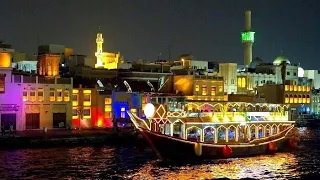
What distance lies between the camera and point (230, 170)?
144 ft

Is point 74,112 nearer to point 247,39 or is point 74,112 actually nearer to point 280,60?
point 280,60

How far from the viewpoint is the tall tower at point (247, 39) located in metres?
131

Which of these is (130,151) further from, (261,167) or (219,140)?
(261,167)

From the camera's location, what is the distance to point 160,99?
2963 inches

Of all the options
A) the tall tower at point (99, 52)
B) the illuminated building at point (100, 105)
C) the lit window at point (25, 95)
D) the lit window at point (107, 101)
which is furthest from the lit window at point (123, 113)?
the tall tower at point (99, 52)

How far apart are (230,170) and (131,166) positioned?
7.43m

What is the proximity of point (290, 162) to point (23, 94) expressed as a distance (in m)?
30.6

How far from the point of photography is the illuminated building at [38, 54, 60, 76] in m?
70.8

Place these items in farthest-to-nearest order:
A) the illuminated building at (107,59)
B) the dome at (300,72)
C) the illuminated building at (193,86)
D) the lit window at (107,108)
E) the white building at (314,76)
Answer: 1. the white building at (314,76)
2. the dome at (300,72)
3. the illuminated building at (107,59)
4. the illuminated building at (193,86)
5. the lit window at (107,108)

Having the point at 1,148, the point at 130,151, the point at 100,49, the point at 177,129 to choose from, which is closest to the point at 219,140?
the point at 177,129

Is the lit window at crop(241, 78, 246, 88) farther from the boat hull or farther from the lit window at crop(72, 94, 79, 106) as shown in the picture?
the boat hull

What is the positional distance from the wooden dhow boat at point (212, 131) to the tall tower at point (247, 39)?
2926 inches

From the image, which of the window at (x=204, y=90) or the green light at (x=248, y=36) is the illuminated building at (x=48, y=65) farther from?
the green light at (x=248, y=36)

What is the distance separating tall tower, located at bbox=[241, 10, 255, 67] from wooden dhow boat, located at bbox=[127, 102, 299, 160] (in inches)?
2926
